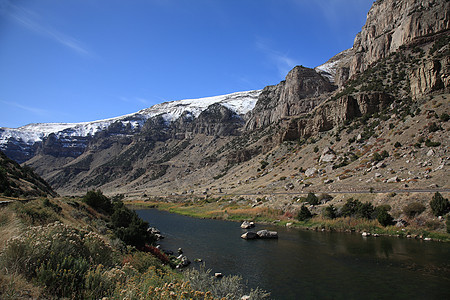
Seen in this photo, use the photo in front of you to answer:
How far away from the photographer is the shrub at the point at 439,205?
24.1 m

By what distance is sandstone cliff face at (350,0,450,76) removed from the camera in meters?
67.7

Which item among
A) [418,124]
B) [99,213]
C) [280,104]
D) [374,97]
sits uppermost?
[280,104]

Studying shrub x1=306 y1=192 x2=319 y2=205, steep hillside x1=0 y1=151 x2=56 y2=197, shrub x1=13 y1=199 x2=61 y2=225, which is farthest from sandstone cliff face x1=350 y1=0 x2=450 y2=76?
steep hillside x1=0 y1=151 x2=56 y2=197

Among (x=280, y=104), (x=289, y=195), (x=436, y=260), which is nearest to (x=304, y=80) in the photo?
(x=280, y=104)

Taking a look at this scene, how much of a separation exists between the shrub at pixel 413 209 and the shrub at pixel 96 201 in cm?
3317

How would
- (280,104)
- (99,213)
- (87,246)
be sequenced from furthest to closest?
(280,104), (99,213), (87,246)

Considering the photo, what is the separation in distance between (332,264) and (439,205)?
1431cm

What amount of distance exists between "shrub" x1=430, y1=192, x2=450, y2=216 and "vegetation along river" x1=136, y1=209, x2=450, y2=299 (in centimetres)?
411

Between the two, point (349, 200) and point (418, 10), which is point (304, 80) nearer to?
point (418, 10)

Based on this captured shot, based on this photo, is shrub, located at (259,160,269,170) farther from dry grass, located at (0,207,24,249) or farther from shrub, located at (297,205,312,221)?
dry grass, located at (0,207,24,249)

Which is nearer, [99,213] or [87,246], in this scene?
[87,246]

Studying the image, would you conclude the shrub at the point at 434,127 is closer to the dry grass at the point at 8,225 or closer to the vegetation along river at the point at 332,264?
the vegetation along river at the point at 332,264

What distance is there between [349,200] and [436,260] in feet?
48.3

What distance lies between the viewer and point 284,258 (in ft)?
66.4
